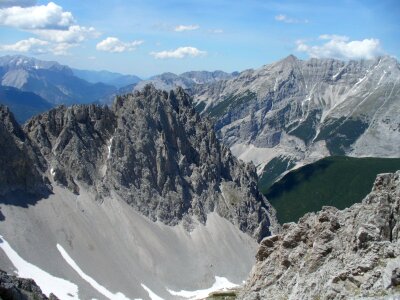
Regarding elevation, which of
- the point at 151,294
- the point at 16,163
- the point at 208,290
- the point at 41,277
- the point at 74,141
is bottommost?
the point at 208,290

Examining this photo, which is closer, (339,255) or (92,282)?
(339,255)

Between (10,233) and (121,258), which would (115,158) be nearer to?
(121,258)

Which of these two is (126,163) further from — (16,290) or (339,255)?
(16,290)

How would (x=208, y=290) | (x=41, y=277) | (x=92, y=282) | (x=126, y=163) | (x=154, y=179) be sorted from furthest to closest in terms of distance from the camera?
(x=154, y=179) < (x=126, y=163) < (x=208, y=290) < (x=92, y=282) < (x=41, y=277)

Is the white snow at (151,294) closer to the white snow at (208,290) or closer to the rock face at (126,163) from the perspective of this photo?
the white snow at (208,290)

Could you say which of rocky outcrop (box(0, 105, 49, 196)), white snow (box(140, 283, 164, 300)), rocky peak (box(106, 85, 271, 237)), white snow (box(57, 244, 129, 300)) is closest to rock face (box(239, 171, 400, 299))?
white snow (box(57, 244, 129, 300))

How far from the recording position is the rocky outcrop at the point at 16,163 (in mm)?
150750

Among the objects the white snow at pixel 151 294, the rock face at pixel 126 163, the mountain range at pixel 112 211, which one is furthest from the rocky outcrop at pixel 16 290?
the rock face at pixel 126 163

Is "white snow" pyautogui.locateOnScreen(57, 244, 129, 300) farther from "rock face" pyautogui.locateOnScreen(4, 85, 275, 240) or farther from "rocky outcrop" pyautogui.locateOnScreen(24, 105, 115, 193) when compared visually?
"rock face" pyautogui.locateOnScreen(4, 85, 275, 240)

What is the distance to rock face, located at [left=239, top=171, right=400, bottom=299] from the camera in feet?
109

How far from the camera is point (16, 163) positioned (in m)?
153

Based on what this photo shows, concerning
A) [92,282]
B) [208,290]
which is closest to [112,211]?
[92,282]

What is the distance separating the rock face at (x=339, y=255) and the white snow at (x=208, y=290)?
3563 inches

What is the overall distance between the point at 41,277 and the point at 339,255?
102 metres
